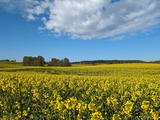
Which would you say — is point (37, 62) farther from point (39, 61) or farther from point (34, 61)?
point (34, 61)

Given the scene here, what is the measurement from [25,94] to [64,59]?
254ft

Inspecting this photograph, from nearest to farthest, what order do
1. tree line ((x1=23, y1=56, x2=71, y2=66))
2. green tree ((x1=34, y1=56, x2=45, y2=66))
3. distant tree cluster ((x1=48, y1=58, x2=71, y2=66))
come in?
green tree ((x1=34, y1=56, x2=45, y2=66)) → tree line ((x1=23, y1=56, x2=71, y2=66)) → distant tree cluster ((x1=48, y1=58, x2=71, y2=66))

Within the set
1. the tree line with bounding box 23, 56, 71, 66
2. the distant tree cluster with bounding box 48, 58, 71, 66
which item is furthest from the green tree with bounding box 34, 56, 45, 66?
the distant tree cluster with bounding box 48, 58, 71, 66

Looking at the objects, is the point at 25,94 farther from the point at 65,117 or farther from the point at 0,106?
the point at 65,117

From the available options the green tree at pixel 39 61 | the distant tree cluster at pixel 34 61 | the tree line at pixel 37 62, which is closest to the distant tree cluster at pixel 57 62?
the tree line at pixel 37 62

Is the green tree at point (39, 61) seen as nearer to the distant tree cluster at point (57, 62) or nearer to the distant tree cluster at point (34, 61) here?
the distant tree cluster at point (34, 61)

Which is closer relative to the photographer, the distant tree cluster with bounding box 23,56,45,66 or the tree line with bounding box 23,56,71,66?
the distant tree cluster with bounding box 23,56,45,66

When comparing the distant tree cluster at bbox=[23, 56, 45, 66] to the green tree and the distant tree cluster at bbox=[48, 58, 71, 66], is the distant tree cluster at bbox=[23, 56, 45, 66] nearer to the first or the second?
the green tree

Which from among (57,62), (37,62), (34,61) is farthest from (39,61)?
(57,62)

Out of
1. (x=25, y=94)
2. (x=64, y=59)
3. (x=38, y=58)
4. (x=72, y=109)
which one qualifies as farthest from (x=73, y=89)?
(x=64, y=59)

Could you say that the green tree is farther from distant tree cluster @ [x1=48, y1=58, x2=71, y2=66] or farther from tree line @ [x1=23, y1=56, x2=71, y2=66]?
distant tree cluster @ [x1=48, y1=58, x2=71, y2=66]

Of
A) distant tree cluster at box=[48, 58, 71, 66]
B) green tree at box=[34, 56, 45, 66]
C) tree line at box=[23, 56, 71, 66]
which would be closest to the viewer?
green tree at box=[34, 56, 45, 66]

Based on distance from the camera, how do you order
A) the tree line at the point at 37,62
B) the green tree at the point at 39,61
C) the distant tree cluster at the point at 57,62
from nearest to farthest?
the green tree at the point at 39,61 < the tree line at the point at 37,62 < the distant tree cluster at the point at 57,62

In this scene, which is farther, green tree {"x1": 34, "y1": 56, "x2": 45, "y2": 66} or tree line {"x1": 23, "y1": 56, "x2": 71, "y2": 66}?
tree line {"x1": 23, "y1": 56, "x2": 71, "y2": 66}
